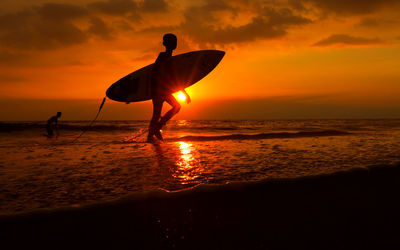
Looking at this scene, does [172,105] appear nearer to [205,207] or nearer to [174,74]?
[174,74]

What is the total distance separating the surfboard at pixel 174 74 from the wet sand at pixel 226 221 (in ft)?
17.3

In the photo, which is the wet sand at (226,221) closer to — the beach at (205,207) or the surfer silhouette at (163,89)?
the beach at (205,207)

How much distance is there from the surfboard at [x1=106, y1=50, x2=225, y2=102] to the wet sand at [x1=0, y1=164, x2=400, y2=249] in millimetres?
5280

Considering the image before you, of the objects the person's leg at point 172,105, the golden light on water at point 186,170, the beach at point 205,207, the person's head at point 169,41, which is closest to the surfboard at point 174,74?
the person's leg at point 172,105

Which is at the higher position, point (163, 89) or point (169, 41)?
point (169, 41)

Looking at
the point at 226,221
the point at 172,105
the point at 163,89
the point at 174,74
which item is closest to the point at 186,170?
the point at 226,221

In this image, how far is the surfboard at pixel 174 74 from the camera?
727cm

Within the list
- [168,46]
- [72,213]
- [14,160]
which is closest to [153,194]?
[72,213]

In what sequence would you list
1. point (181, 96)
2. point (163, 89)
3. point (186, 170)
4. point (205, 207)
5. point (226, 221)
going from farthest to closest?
point (181, 96)
point (163, 89)
point (186, 170)
point (205, 207)
point (226, 221)

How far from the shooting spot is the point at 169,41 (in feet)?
23.4

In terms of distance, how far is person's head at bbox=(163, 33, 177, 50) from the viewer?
23.2 feet

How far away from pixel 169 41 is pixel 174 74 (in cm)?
93

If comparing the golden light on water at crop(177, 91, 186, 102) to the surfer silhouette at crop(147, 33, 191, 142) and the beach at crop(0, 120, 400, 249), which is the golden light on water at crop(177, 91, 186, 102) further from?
the beach at crop(0, 120, 400, 249)

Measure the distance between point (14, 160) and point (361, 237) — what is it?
502cm
